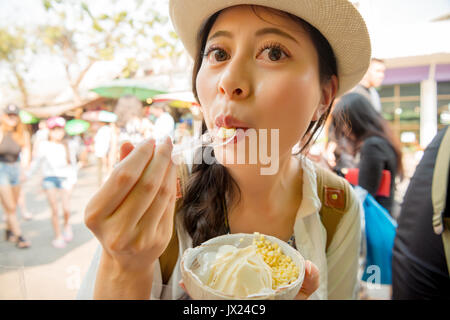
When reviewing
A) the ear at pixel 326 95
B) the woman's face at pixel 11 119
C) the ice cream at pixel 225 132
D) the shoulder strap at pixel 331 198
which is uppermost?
the ear at pixel 326 95

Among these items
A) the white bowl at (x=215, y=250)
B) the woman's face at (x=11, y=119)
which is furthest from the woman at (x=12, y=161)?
the white bowl at (x=215, y=250)

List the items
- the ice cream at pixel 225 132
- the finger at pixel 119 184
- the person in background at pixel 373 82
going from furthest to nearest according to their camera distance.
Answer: the person in background at pixel 373 82, the ice cream at pixel 225 132, the finger at pixel 119 184

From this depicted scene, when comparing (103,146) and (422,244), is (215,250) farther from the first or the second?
(422,244)

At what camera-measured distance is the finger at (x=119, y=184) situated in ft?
1.14

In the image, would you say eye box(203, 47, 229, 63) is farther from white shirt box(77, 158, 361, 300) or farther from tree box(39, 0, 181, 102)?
white shirt box(77, 158, 361, 300)

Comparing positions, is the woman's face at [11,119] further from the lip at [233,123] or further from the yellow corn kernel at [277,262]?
the yellow corn kernel at [277,262]

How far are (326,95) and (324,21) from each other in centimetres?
15

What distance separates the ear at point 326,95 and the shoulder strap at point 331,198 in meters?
0.16

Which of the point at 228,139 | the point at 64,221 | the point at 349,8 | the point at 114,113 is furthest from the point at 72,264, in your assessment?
the point at 349,8

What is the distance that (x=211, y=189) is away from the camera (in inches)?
21.3

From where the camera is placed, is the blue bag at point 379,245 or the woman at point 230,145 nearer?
the woman at point 230,145

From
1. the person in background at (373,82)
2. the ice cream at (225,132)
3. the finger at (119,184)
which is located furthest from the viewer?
the person in background at (373,82)

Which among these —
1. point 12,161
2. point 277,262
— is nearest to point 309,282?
point 277,262

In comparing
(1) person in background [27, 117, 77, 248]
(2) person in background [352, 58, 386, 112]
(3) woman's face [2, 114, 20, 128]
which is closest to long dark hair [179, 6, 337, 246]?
(2) person in background [352, 58, 386, 112]
